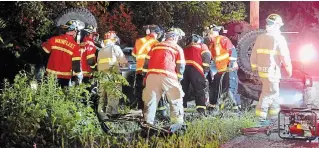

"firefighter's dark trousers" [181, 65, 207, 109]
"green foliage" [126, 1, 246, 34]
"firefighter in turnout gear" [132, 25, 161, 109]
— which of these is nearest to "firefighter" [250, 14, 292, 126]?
"firefighter's dark trousers" [181, 65, 207, 109]

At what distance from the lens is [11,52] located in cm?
940

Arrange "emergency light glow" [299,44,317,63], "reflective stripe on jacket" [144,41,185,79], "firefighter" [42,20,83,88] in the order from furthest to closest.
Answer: "emergency light glow" [299,44,317,63], "firefighter" [42,20,83,88], "reflective stripe on jacket" [144,41,185,79]

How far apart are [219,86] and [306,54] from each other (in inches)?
59.6

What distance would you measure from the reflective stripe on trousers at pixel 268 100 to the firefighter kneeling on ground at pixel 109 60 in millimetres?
2030

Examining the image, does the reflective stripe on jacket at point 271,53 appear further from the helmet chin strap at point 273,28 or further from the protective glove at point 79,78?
the protective glove at point 79,78

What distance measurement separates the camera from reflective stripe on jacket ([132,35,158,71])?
8.52 metres

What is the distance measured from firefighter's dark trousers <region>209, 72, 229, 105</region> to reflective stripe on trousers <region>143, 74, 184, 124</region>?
4.60 feet

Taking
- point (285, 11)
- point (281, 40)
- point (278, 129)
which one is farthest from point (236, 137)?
point (285, 11)

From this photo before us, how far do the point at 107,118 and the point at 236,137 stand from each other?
1751 millimetres

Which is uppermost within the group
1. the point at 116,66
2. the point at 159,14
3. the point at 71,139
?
the point at 159,14

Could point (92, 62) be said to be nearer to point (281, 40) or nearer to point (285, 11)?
point (281, 40)

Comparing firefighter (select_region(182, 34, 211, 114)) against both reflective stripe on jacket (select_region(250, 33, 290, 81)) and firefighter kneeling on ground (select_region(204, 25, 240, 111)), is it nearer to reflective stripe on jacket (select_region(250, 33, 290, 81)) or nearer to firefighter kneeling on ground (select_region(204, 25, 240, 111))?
firefighter kneeling on ground (select_region(204, 25, 240, 111))

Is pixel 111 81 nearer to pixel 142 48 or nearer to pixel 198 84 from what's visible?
pixel 142 48

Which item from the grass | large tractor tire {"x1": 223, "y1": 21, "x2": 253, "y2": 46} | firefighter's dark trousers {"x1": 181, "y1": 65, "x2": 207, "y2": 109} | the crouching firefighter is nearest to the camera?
the grass
